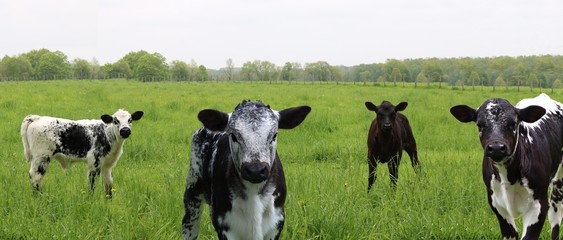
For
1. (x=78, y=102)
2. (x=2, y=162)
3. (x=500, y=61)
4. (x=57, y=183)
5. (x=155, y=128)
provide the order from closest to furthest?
(x=57, y=183)
(x=2, y=162)
(x=155, y=128)
(x=78, y=102)
(x=500, y=61)

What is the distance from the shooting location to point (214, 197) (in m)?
3.58

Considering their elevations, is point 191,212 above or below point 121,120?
below

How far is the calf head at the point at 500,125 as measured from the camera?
12.5 ft

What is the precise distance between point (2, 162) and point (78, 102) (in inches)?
415

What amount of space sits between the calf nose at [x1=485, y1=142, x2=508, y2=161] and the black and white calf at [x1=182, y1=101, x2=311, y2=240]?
149cm

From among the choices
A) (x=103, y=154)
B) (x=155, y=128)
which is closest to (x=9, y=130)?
(x=155, y=128)

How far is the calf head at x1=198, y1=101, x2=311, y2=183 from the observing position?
2889 mm

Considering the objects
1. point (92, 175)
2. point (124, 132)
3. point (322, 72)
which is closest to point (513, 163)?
point (124, 132)

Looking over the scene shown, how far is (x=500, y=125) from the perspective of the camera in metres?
3.99

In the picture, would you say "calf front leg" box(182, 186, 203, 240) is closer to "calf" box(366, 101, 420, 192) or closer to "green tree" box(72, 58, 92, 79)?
"calf" box(366, 101, 420, 192)

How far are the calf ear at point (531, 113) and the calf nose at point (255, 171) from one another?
2505 mm

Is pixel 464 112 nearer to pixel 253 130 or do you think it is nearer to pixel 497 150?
pixel 497 150

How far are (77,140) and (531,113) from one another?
5.97m

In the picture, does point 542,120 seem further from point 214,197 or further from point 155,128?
point 155,128
